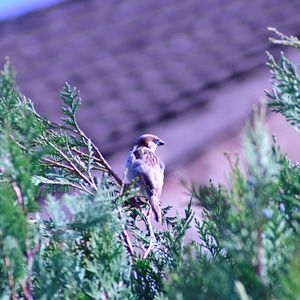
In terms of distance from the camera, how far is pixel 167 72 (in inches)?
344

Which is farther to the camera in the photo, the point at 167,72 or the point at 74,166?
the point at 167,72

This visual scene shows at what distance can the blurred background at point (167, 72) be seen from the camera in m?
7.60

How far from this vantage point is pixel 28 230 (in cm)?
144

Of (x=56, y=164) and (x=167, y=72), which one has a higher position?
(x=167, y=72)

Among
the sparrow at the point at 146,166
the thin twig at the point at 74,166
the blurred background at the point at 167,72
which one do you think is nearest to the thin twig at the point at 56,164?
the thin twig at the point at 74,166

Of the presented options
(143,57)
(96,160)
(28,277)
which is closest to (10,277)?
(28,277)

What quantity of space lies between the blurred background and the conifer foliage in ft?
16.5

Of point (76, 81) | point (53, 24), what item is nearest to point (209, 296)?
point (76, 81)

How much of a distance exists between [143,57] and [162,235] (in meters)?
7.37

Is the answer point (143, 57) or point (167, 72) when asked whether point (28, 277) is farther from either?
point (143, 57)

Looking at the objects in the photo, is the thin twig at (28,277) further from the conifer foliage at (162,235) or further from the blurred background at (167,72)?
the blurred background at (167,72)

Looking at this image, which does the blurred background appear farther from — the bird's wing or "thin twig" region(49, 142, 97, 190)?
"thin twig" region(49, 142, 97, 190)

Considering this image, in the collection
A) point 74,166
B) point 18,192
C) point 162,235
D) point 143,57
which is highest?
point 143,57

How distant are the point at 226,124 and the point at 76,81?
1.94 m
